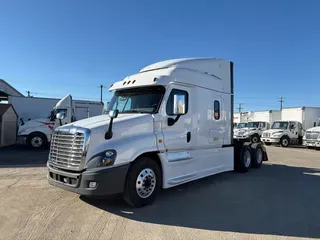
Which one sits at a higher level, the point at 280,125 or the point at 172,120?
the point at 172,120

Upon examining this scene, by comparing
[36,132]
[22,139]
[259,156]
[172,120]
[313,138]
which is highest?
[172,120]

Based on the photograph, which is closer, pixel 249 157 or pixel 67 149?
pixel 67 149

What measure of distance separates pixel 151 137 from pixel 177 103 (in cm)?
106

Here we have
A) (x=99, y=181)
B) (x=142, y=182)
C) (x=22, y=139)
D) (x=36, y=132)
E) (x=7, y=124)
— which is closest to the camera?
(x=99, y=181)

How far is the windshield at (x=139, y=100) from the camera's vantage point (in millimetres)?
5758

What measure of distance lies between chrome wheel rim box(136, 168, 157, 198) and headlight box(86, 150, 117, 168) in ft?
2.39

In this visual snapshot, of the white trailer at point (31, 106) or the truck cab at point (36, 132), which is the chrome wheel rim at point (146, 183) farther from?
the white trailer at point (31, 106)

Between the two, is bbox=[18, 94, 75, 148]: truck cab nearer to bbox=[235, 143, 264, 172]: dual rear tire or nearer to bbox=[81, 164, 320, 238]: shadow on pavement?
bbox=[235, 143, 264, 172]: dual rear tire

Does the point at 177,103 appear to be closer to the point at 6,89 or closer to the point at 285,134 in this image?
the point at 285,134

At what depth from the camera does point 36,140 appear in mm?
14898

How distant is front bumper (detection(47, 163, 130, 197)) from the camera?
467 cm

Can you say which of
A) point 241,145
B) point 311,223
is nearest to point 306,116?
point 241,145

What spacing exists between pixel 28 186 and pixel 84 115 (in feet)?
44.9

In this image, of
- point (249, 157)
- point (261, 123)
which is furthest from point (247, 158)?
point (261, 123)
